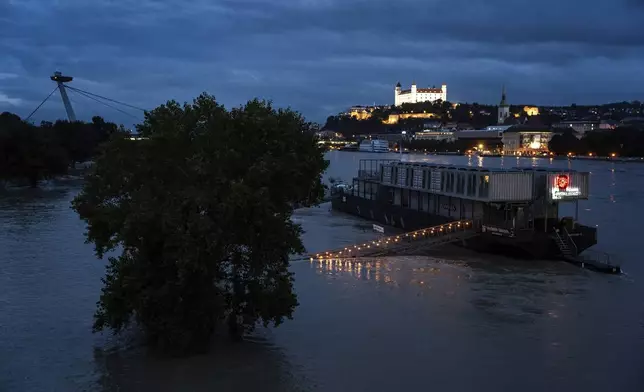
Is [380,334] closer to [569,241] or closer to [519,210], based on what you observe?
[569,241]

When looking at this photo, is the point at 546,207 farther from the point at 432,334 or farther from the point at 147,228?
the point at 147,228

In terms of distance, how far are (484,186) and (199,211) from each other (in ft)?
67.8

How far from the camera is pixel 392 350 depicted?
1850cm

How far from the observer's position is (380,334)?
1988cm

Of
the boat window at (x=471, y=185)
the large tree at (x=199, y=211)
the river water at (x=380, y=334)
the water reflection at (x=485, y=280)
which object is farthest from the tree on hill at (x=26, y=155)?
the large tree at (x=199, y=211)

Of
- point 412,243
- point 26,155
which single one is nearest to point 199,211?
point 412,243

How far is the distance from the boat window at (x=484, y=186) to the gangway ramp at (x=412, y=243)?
1.53m

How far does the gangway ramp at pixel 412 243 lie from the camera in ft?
105

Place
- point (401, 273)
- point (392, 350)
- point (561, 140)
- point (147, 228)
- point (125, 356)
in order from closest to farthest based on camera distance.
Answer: point (147, 228), point (125, 356), point (392, 350), point (401, 273), point (561, 140)

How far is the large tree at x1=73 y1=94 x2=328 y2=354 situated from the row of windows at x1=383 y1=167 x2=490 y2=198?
1806 centimetres

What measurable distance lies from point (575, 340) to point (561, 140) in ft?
564

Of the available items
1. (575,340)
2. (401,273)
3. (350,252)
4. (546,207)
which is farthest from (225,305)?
(546,207)

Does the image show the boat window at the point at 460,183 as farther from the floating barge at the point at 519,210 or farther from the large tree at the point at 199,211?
the large tree at the point at 199,211

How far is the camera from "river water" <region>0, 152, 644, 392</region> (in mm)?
16297
